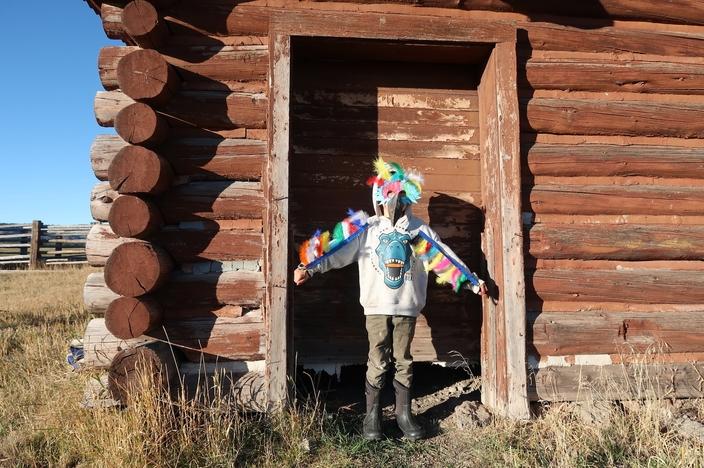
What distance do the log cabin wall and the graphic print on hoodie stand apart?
83 cm

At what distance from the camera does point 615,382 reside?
376 centimetres

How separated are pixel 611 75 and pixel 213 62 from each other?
324 centimetres

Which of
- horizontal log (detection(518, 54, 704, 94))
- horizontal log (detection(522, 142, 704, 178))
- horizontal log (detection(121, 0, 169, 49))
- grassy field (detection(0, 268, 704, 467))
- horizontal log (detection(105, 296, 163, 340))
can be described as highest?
horizontal log (detection(121, 0, 169, 49))

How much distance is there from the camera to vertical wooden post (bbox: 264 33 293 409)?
3.41 m

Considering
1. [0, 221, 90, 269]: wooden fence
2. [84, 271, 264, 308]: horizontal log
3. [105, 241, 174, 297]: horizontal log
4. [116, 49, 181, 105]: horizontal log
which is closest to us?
[105, 241, 174, 297]: horizontal log

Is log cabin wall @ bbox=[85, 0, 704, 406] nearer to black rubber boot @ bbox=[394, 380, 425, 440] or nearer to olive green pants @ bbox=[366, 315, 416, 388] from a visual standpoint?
olive green pants @ bbox=[366, 315, 416, 388]

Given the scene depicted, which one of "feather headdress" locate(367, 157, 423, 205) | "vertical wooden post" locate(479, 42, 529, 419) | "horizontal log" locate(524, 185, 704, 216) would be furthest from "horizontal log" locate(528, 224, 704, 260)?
"feather headdress" locate(367, 157, 423, 205)

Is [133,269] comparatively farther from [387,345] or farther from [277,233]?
[387,345]

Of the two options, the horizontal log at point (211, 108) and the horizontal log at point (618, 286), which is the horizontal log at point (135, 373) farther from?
the horizontal log at point (618, 286)

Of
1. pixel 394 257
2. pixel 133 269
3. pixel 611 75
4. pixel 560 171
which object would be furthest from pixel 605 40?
pixel 133 269

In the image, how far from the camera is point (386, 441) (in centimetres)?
334

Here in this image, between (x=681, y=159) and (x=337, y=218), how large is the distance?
9.66 feet

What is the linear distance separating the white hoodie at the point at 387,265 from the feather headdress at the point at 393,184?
0.49 ft

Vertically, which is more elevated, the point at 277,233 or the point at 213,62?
the point at 213,62
